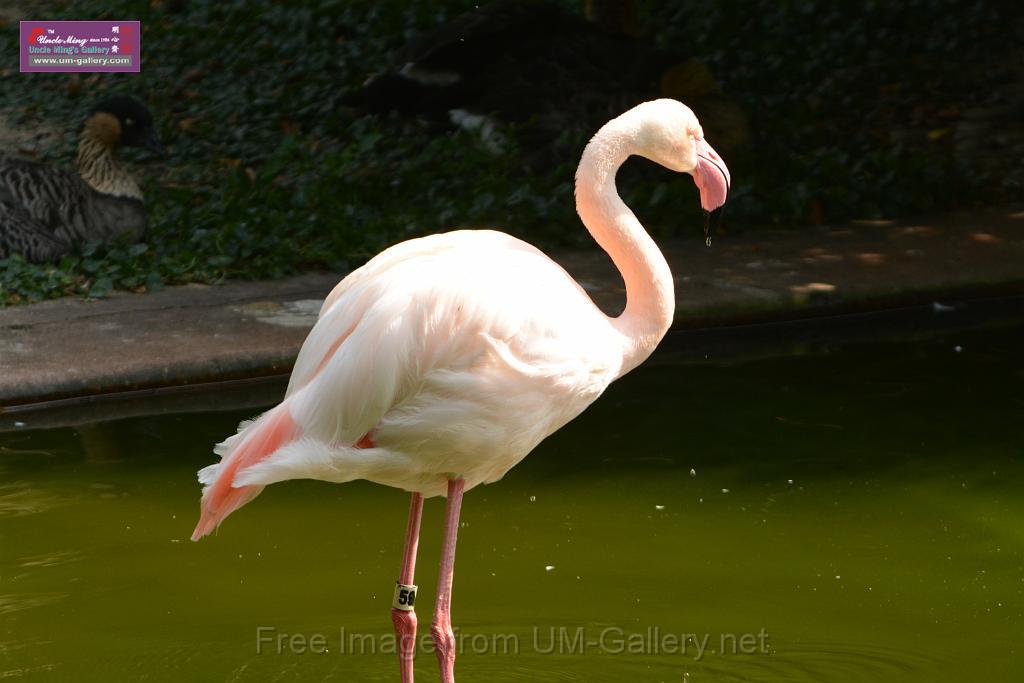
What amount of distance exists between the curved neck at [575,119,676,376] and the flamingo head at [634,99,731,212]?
0.16 ft

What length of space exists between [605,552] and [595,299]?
2226 millimetres

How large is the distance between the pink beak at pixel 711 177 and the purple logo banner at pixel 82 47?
7378mm

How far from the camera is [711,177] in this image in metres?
3.62

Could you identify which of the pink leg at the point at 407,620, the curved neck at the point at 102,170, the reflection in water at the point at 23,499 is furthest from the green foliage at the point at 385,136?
the pink leg at the point at 407,620

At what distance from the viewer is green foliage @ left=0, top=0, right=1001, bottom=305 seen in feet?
24.8

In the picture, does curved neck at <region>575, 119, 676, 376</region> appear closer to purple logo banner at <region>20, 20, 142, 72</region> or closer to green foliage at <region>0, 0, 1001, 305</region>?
green foliage at <region>0, 0, 1001, 305</region>

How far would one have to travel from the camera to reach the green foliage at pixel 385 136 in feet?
24.8

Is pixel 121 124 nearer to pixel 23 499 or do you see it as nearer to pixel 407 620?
pixel 23 499

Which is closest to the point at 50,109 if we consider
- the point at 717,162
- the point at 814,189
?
the point at 814,189

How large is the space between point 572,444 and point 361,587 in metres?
1.42

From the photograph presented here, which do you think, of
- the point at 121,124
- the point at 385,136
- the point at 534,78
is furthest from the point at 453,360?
the point at 534,78

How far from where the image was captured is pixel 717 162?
11.9 feet

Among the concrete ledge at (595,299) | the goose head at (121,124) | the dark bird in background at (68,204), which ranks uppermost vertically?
the goose head at (121,124)

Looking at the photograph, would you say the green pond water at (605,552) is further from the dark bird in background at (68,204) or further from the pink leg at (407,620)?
the dark bird in background at (68,204)
